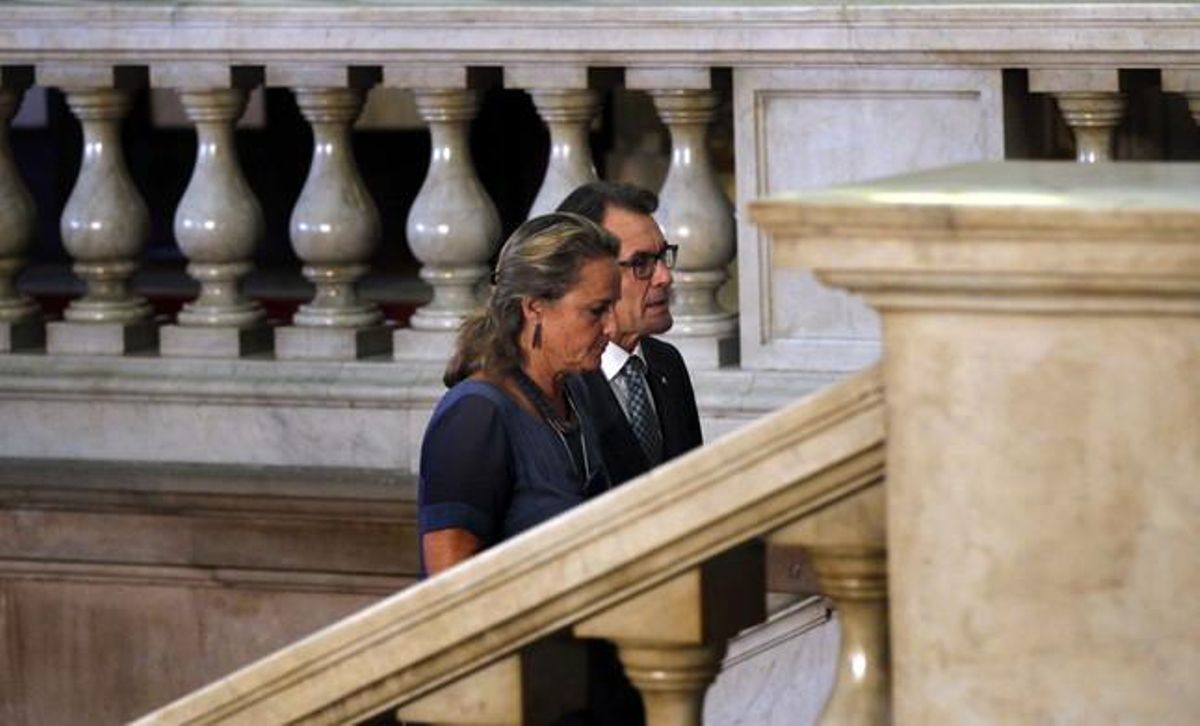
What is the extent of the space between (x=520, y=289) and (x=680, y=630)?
1.48m

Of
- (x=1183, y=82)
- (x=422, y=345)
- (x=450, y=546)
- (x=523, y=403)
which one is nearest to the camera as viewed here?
(x=450, y=546)

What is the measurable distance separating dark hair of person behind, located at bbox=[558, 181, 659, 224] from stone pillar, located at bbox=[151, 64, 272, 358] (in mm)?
1548

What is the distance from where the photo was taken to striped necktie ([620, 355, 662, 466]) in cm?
553

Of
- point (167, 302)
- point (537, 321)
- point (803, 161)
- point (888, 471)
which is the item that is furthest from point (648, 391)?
point (167, 302)

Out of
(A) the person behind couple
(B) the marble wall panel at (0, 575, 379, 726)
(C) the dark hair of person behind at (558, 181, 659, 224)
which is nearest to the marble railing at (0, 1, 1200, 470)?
(B) the marble wall panel at (0, 575, 379, 726)

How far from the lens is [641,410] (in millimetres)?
5586

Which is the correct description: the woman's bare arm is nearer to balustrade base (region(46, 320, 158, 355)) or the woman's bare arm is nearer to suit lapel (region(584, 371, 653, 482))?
suit lapel (region(584, 371, 653, 482))

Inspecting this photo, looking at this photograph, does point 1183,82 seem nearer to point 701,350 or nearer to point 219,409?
point 701,350

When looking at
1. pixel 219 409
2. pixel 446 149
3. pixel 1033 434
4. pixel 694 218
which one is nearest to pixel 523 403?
pixel 1033 434

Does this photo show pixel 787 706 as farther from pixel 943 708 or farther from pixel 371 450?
pixel 943 708

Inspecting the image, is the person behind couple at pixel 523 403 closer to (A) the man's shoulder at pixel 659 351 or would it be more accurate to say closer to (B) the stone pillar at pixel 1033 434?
(A) the man's shoulder at pixel 659 351

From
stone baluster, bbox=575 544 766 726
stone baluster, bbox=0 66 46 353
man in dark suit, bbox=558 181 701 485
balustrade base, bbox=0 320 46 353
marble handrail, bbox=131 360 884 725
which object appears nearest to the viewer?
marble handrail, bbox=131 360 884 725

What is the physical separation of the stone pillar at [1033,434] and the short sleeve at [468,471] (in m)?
1.47

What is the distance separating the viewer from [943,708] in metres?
3.50
